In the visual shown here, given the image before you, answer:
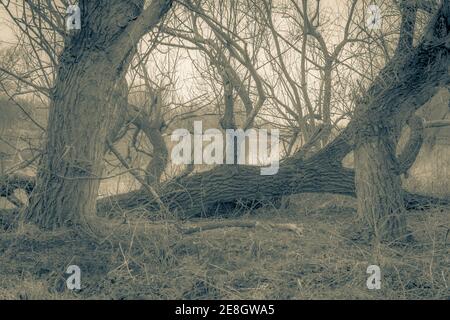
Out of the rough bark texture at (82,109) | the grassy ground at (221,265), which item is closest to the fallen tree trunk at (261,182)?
the grassy ground at (221,265)

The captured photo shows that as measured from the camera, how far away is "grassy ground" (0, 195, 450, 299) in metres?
5.07

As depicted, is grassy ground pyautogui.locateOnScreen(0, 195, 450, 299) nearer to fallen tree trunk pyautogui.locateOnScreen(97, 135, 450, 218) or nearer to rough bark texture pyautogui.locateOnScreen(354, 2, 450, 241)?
rough bark texture pyautogui.locateOnScreen(354, 2, 450, 241)

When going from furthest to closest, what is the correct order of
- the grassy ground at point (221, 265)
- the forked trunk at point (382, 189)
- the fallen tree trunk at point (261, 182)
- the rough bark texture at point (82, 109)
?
1. the fallen tree trunk at point (261, 182)
2. the forked trunk at point (382, 189)
3. the rough bark texture at point (82, 109)
4. the grassy ground at point (221, 265)

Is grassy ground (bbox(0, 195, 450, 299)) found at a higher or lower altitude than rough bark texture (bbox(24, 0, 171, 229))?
lower

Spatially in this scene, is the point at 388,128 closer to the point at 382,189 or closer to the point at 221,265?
the point at 382,189

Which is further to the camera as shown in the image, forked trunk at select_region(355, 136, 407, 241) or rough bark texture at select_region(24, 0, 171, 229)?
forked trunk at select_region(355, 136, 407, 241)

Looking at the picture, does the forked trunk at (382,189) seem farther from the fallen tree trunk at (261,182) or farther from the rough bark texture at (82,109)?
the rough bark texture at (82,109)

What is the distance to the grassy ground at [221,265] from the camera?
16.6 feet

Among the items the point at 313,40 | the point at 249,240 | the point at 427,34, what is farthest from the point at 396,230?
the point at 313,40

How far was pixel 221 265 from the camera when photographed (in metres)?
5.62

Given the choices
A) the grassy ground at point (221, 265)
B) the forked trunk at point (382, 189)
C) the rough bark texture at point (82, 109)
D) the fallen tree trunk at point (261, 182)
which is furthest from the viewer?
the fallen tree trunk at point (261, 182)

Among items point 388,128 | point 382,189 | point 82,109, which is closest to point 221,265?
point 382,189

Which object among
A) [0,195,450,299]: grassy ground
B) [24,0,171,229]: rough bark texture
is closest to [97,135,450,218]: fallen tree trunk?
[0,195,450,299]: grassy ground
